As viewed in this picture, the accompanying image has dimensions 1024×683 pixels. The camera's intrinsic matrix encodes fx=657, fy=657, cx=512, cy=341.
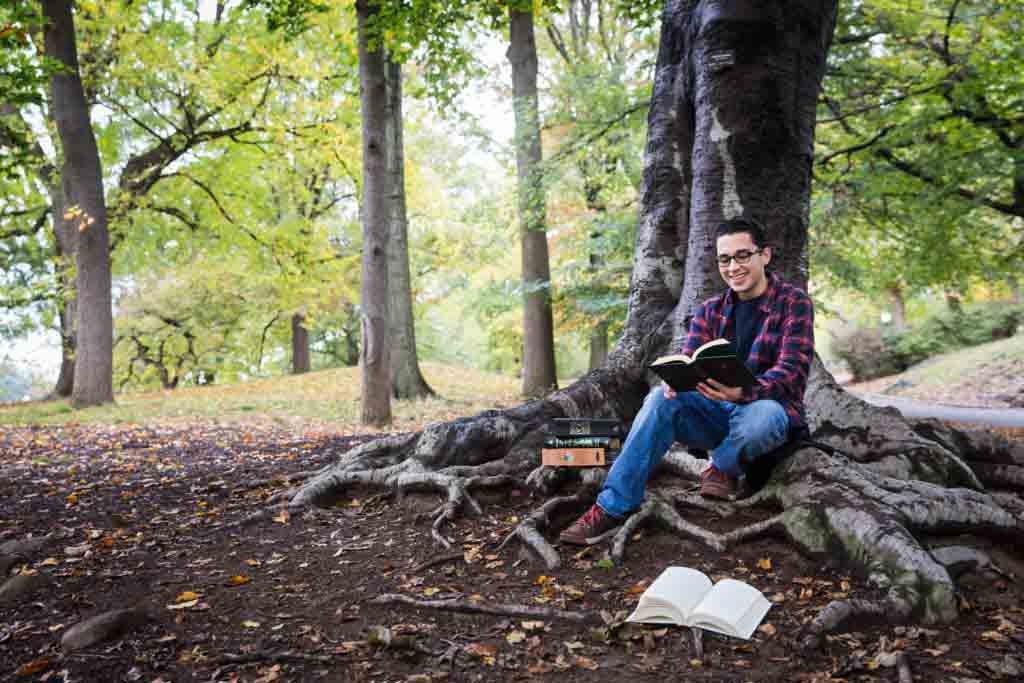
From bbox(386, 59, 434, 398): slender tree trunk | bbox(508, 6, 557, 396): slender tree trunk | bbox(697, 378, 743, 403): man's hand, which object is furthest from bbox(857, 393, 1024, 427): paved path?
bbox(386, 59, 434, 398): slender tree trunk

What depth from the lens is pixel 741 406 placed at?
3.56 metres

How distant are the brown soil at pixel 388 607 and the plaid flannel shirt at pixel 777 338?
29.3 inches

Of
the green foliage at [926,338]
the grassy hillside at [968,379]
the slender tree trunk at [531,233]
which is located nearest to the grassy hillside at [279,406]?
the slender tree trunk at [531,233]

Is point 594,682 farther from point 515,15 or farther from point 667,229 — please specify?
point 515,15

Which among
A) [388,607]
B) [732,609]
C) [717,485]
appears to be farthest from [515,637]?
[717,485]

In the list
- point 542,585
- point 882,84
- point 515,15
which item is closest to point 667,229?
point 542,585

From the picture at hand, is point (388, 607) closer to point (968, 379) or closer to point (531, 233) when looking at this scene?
point (531, 233)

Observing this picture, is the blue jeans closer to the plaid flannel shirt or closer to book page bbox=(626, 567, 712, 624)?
the plaid flannel shirt

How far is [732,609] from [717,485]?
3.86ft

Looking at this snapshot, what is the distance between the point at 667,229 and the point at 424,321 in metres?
24.8

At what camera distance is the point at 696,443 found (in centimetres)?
368

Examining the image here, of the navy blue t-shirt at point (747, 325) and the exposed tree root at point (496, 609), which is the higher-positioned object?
the navy blue t-shirt at point (747, 325)

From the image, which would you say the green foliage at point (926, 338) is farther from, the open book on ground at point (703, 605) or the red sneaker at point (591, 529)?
the open book on ground at point (703, 605)

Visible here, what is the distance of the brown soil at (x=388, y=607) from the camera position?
2.54m
